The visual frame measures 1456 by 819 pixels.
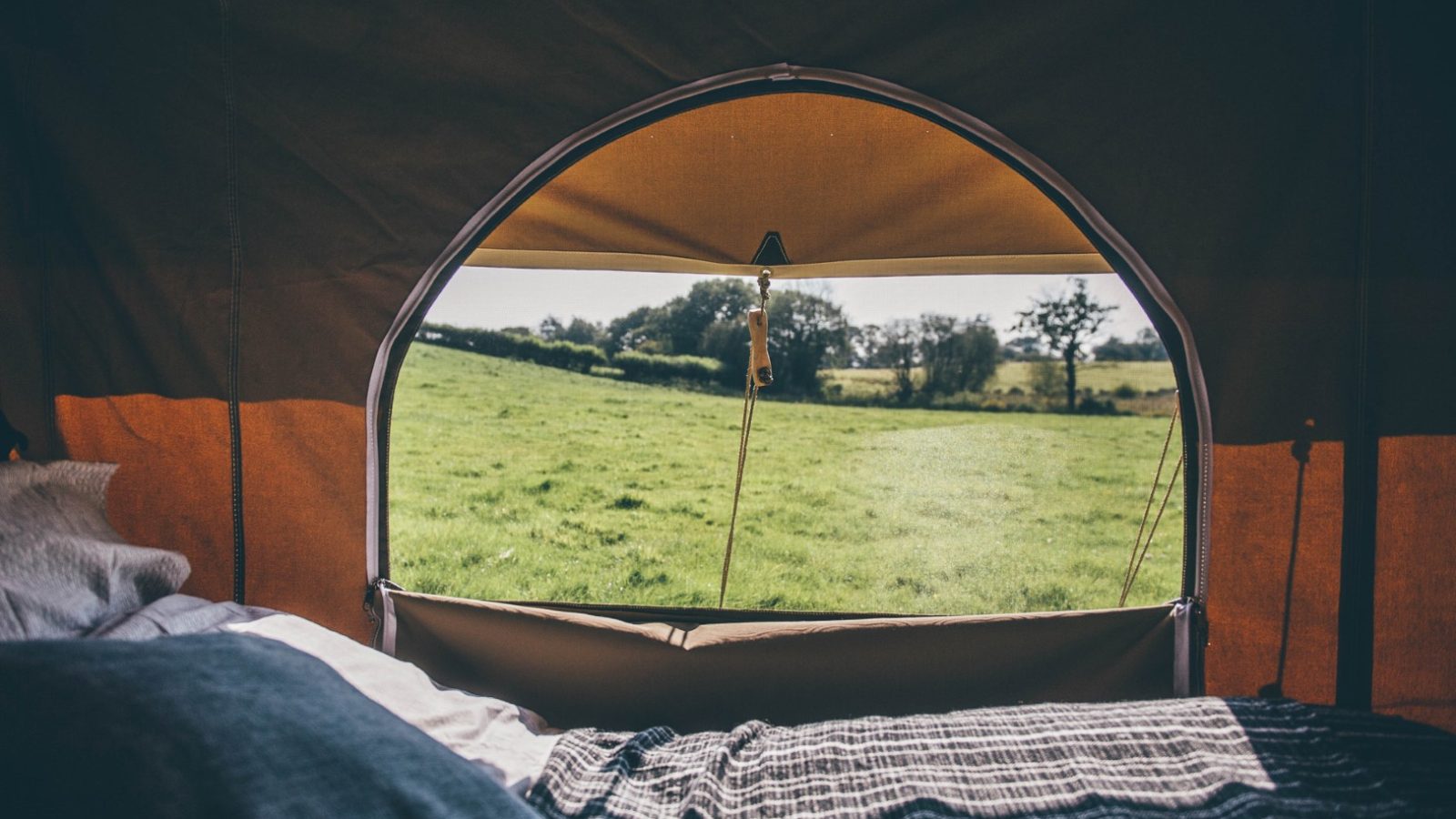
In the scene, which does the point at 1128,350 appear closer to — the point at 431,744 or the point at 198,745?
the point at 431,744

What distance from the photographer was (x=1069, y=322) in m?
4.58

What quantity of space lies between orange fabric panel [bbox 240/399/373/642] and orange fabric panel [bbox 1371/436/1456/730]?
1.93 m

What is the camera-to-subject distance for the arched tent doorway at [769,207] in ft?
4.77

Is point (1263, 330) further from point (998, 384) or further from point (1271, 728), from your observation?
point (998, 384)

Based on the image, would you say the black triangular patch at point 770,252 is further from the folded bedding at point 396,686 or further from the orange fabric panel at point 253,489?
the folded bedding at point 396,686

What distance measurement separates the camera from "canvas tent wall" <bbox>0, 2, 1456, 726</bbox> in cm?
126

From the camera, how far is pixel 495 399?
4957mm

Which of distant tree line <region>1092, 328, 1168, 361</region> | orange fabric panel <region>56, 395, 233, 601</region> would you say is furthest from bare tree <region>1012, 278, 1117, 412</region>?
orange fabric panel <region>56, 395, 233, 601</region>

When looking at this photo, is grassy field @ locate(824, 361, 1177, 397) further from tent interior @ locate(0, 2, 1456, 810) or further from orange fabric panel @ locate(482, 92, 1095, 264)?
tent interior @ locate(0, 2, 1456, 810)

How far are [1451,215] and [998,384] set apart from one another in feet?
12.3

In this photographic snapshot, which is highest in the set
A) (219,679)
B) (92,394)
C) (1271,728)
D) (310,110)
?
(310,110)

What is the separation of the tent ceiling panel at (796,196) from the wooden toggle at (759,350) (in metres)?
0.13

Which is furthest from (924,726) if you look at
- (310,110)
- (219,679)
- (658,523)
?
(658,523)

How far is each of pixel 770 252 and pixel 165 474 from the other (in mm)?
1433
